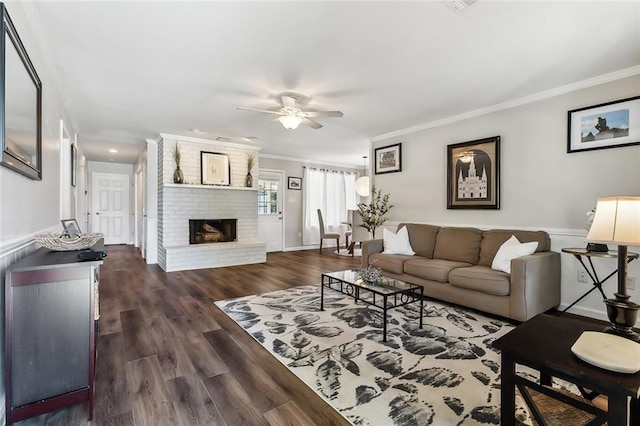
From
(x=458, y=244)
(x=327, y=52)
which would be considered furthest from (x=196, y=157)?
(x=458, y=244)

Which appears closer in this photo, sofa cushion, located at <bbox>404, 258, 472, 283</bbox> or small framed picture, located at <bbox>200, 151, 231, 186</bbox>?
sofa cushion, located at <bbox>404, 258, 472, 283</bbox>

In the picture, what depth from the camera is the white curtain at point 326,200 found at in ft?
26.5

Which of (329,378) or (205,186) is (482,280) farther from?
(205,186)

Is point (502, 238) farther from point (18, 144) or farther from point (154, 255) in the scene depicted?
point (154, 255)

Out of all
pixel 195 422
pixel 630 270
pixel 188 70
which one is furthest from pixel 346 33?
pixel 630 270

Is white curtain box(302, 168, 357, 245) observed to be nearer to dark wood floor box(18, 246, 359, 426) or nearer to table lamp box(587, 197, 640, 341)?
dark wood floor box(18, 246, 359, 426)

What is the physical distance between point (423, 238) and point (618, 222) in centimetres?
286

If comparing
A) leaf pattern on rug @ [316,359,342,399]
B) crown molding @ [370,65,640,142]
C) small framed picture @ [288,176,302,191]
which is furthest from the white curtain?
leaf pattern on rug @ [316,359,342,399]

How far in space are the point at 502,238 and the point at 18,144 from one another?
427cm

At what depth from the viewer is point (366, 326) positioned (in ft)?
9.12

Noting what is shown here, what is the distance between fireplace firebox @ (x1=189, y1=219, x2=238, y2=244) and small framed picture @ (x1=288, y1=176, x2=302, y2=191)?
2035 mm

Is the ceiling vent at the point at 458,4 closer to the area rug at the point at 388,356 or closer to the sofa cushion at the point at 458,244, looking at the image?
the area rug at the point at 388,356

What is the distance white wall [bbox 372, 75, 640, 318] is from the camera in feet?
9.56

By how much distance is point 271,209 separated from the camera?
298 inches
